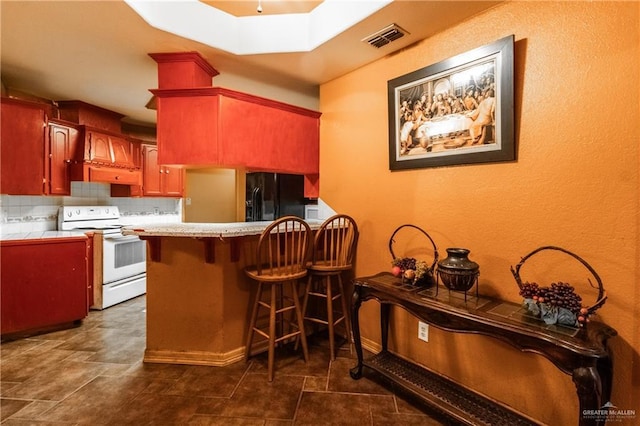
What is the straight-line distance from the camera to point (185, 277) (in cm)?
218

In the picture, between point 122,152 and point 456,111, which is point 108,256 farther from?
point 456,111

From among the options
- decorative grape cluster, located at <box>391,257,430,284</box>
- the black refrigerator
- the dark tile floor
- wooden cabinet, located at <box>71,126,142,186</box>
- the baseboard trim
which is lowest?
the dark tile floor

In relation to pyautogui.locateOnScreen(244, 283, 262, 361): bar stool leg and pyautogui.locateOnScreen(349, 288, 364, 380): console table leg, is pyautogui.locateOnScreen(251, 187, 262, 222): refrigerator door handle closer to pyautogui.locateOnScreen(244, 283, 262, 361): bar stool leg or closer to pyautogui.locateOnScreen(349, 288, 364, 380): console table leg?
pyautogui.locateOnScreen(244, 283, 262, 361): bar stool leg

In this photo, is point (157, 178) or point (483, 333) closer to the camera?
point (483, 333)

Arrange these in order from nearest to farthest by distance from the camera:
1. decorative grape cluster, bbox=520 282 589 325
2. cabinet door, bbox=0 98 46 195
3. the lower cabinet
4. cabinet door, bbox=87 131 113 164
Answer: decorative grape cluster, bbox=520 282 589 325, the lower cabinet, cabinet door, bbox=0 98 46 195, cabinet door, bbox=87 131 113 164

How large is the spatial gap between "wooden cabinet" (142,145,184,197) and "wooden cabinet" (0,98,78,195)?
1061 mm

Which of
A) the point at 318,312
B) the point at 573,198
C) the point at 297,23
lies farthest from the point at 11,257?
the point at 573,198

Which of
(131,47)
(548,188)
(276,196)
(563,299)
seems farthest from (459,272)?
(276,196)

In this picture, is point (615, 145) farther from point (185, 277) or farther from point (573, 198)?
point (185, 277)

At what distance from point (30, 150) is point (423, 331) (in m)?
3.84

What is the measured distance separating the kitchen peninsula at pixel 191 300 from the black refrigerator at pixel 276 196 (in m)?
Result: 2.18

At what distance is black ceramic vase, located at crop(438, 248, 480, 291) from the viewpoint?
1521 mm

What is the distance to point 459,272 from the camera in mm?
1523

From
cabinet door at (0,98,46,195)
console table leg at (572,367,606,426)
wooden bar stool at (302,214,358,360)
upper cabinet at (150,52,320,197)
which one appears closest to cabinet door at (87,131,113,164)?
cabinet door at (0,98,46,195)
